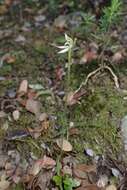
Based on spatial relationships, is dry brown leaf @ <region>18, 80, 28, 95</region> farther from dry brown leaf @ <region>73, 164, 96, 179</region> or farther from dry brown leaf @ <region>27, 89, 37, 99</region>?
dry brown leaf @ <region>73, 164, 96, 179</region>

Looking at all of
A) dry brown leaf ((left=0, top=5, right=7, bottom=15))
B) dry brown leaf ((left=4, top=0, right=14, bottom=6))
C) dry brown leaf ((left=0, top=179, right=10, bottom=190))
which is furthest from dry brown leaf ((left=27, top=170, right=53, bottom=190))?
dry brown leaf ((left=4, top=0, right=14, bottom=6))

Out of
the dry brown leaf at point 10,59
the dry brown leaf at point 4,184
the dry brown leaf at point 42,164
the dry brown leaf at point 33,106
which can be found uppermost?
→ the dry brown leaf at point 10,59

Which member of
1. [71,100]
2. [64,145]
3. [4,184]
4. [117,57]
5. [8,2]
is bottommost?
[4,184]

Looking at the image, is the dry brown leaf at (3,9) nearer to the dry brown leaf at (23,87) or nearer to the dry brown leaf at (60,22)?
the dry brown leaf at (60,22)

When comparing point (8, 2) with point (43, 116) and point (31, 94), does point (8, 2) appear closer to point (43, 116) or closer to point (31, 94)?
point (31, 94)

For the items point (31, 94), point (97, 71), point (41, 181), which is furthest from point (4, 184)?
point (97, 71)

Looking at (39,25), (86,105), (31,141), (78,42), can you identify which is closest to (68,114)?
(86,105)

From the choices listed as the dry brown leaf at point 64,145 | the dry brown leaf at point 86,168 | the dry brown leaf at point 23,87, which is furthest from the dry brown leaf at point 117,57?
the dry brown leaf at point 86,168
